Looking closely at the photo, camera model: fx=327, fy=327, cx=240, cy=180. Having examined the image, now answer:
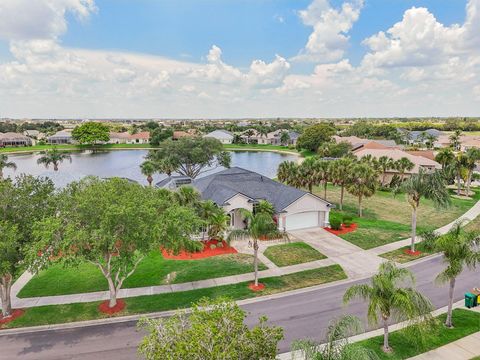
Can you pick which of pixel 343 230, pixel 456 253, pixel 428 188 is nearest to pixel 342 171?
pixel 343 230

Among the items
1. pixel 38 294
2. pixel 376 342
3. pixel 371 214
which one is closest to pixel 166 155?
pixel 371 214

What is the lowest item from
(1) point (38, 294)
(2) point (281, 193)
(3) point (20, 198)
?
(1) point (38, 294)

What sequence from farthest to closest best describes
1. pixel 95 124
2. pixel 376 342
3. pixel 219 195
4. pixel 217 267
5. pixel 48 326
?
pixel 95 124 < pixel 219 195 < pixel 217 267 < pixel 48 326 < pixel 376 342

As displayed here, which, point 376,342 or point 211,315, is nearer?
point 211,315

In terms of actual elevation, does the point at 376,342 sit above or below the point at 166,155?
below

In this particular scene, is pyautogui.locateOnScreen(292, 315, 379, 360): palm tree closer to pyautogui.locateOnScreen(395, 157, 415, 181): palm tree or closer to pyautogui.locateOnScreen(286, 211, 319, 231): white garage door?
pyautogui.locateOnScreen(286, 211, 319, 231): white garage door

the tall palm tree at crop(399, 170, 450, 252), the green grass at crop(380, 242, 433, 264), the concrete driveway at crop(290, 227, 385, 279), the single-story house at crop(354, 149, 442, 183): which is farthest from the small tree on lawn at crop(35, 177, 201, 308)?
the single-story house at crop(354, 149, 442, 183)

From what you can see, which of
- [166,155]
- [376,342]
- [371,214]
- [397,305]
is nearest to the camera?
[397,305]

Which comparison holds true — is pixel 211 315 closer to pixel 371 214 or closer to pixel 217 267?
pixel 217 267
